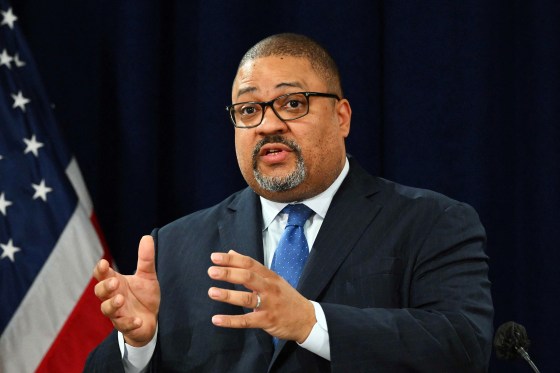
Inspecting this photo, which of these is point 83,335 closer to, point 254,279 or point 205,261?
point 205,261

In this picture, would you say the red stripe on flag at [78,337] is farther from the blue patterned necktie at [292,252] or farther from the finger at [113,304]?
the finger at [113,304]

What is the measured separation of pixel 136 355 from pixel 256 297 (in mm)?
434

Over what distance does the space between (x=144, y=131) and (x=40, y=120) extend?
0.43m

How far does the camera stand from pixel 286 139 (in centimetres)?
197

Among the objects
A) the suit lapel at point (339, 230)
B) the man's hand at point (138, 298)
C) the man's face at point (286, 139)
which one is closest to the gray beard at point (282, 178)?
the man's face at point (286, 139)

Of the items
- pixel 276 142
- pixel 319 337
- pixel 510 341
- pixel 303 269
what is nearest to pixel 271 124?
pixel 276 142

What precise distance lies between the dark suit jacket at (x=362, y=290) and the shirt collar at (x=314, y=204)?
0.03 meters

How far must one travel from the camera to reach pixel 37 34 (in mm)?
3201

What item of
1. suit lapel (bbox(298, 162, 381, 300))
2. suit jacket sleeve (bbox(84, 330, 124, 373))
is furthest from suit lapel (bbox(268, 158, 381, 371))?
suit jacket sleeve (bbox(84, 330, 124, 373))

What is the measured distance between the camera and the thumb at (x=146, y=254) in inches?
66.0

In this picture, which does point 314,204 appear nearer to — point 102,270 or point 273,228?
point 273,228

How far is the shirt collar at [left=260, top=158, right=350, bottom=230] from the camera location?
6.59 ft

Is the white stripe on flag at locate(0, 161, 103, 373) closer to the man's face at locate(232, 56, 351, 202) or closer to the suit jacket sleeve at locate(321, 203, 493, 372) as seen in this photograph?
the man's face at locate(232, 56, 351, 202)

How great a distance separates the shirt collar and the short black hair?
0.80 feet
